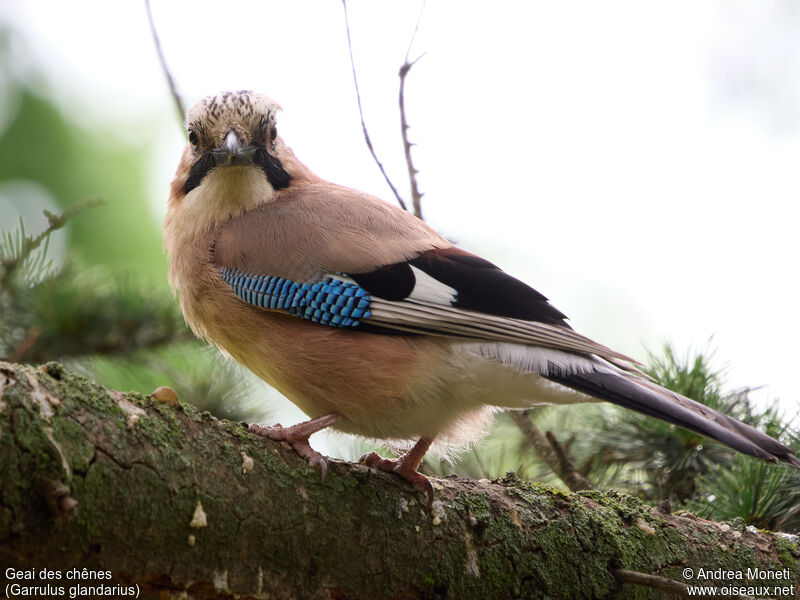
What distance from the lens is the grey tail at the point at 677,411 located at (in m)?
2.84

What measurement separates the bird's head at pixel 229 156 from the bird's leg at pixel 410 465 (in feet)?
4.78

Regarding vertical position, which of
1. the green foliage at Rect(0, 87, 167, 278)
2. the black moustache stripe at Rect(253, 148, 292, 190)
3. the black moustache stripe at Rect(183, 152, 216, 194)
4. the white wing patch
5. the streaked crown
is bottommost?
the green foliage at Rect(0, 87, 167, 278)

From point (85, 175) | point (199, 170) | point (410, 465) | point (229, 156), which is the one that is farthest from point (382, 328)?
point (85, 175)

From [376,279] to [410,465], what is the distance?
0.82 metres

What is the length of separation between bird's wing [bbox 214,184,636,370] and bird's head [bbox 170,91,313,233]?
0.18m

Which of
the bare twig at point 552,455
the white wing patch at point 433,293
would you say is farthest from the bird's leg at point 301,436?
the bare twig at point 552,455

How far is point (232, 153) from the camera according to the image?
3.97 m

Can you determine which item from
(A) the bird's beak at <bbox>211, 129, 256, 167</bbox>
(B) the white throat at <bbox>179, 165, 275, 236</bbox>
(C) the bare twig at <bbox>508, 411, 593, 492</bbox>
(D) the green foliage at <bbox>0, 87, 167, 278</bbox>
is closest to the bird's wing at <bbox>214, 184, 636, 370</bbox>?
(B) the white throat at <bbox>179, 165, 275, 236</bbox>

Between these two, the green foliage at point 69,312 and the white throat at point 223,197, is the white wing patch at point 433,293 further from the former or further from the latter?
the green foliage at point 69,312

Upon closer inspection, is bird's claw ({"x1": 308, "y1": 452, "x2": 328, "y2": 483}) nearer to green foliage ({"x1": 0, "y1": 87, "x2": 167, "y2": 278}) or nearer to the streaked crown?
the streaked crown

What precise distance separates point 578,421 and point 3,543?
331cm

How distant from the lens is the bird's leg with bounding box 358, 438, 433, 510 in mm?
3092

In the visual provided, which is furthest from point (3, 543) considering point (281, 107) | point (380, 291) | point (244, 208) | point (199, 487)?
point (281, 107)

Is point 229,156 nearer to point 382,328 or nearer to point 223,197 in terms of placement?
point 223,197
